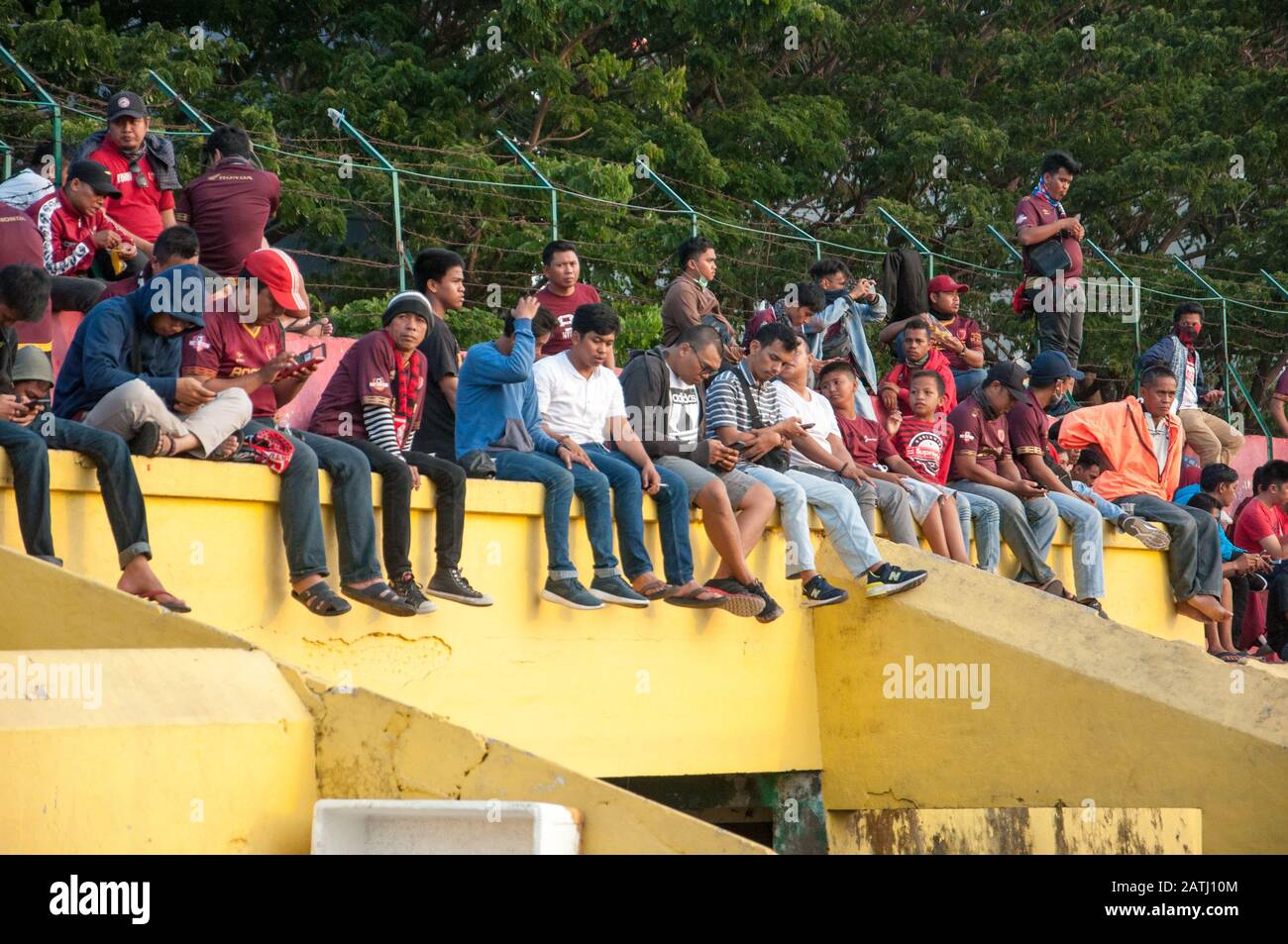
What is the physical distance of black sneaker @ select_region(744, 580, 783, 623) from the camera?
31.5 feet

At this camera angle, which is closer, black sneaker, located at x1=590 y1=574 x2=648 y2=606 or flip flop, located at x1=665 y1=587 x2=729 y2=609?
black sneaker, located at x1=590 y1=574 x2=648 y2=606

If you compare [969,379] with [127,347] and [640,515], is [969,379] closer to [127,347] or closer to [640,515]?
[640,515]

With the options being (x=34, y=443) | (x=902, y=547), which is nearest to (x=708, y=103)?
(x=902, y=547)

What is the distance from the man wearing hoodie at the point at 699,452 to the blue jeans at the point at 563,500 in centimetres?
63

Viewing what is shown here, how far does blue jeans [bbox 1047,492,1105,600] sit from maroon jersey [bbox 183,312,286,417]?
6.10 metres

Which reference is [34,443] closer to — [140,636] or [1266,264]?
[140,636]

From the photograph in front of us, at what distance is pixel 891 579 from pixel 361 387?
10.6 ft

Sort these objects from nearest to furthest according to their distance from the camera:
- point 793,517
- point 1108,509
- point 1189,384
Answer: point 793,517, point 1108,509, point 1189,384

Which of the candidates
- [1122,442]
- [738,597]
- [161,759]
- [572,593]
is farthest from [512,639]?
[1122,442]

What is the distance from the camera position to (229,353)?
8.08 meters

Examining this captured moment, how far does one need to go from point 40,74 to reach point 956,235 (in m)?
10.7

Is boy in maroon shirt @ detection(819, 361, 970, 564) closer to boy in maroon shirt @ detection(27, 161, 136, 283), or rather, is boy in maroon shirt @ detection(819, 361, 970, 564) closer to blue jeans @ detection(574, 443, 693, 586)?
blue jeans @ detection(574, 443, 693, 586)

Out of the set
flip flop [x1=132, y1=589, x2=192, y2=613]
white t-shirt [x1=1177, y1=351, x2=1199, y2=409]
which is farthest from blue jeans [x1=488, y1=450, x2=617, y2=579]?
white t-shirt [x1=1177, y1=351, x2=1199, y2=409]

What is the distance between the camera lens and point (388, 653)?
840 cm
